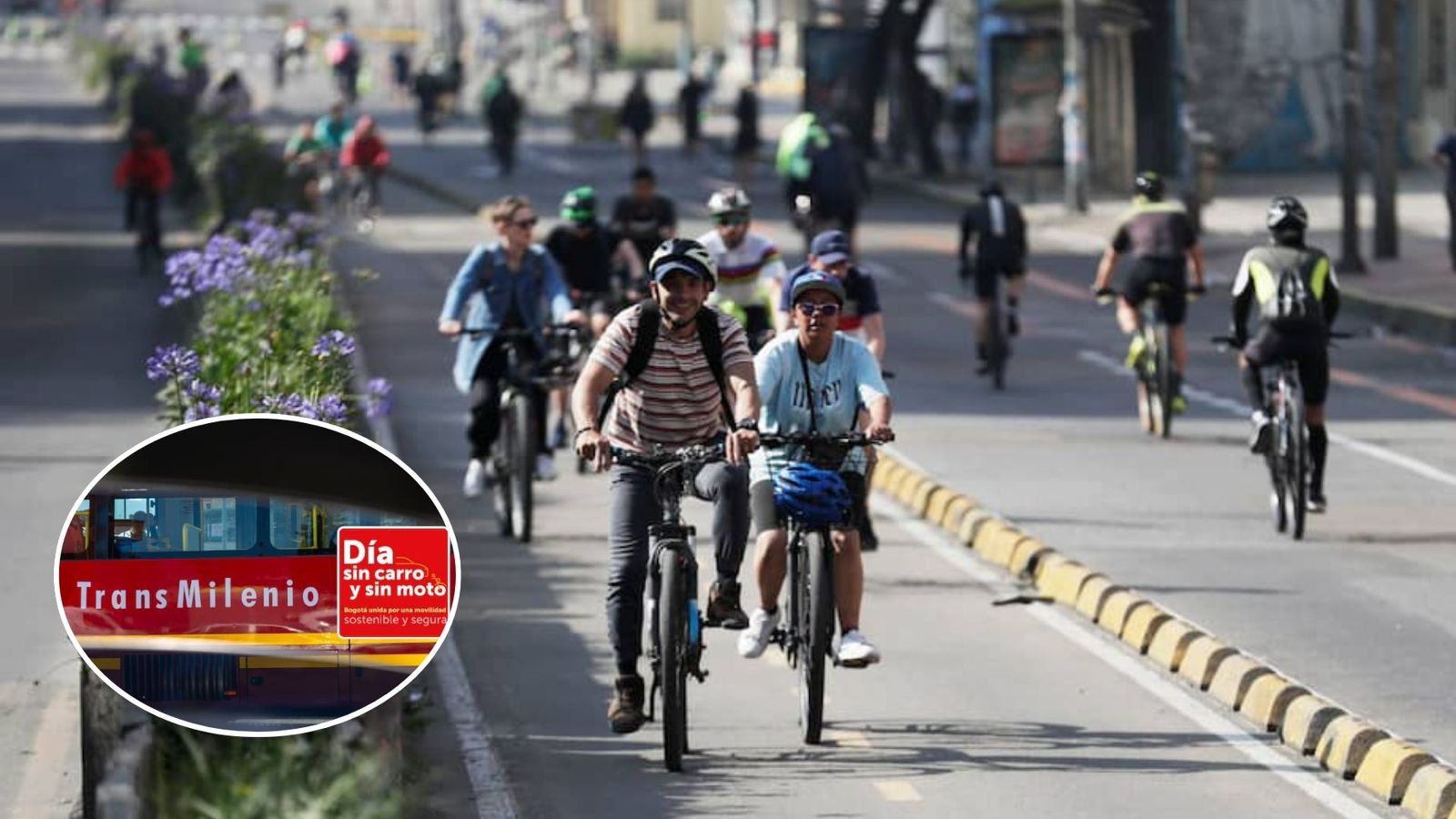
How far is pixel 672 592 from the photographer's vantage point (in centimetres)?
1159

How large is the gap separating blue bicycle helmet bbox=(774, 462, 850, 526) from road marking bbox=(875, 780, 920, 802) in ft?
3.59

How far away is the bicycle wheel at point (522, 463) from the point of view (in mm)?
18000

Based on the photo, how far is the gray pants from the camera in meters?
11.9

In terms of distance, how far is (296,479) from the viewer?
26.9 feet

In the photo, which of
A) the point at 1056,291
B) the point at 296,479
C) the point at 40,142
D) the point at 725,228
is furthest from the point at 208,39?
the point at 296,479

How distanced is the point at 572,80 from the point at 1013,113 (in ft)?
169

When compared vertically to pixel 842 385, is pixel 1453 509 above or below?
below

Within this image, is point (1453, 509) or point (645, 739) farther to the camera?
point (1453, 509)

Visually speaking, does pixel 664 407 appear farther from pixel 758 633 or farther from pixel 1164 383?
pixel 1164 383

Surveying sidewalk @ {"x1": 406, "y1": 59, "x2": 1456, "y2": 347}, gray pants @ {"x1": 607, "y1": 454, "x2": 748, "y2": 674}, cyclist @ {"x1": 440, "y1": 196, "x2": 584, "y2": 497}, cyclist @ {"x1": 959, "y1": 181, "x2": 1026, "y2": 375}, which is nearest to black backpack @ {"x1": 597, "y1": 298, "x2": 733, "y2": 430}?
gray pants @ {"x1": 607, "y1": 454, "x2": 748, "y2": 674}

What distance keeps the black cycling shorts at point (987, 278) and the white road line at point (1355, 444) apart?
1552 millimetres

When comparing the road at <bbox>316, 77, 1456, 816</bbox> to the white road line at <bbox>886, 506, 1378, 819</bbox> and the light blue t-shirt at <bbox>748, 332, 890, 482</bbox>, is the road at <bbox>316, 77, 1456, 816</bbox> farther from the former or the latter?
the light blue t-shirt at <bbox>748, 332, 890, 482</bbox>

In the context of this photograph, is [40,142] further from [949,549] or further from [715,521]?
[715,521]

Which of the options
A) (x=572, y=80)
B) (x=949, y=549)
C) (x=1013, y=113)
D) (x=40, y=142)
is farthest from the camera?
(x=572, y=80)
